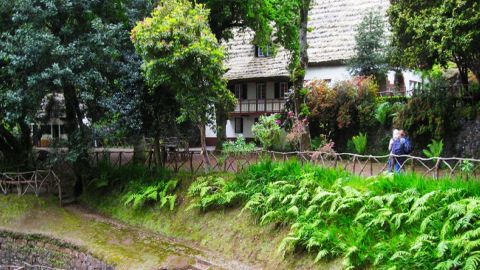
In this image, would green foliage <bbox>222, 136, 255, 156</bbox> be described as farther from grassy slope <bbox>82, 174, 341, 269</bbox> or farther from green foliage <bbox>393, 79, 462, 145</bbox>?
green foliage <bbox>393, 79, 462, 145</bbox>

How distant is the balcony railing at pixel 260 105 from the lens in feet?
109

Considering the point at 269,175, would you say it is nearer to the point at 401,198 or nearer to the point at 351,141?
the point at 401,198

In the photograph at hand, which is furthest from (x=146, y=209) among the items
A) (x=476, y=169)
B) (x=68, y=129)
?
(x=476, y=169)

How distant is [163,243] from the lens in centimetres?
1545

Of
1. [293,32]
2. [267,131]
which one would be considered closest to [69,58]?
[267,131]

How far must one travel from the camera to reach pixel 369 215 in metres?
11.4

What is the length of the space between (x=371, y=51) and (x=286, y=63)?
6.54 m

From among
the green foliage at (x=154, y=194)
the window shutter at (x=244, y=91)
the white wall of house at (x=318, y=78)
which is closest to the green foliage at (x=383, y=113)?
the white wall of house at (x=318, y=78)

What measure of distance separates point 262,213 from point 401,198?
4.22 meters

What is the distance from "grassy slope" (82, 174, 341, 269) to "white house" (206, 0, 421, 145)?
13.4 metres

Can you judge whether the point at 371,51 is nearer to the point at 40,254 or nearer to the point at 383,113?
the point at 383,113

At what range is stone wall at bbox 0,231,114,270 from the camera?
15547mm

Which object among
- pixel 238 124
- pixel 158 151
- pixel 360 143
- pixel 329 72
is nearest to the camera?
pixel 158 151

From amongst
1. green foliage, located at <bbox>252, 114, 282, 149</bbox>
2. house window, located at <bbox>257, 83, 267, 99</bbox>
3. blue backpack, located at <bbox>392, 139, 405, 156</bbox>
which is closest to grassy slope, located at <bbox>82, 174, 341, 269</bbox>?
blue backpack, located at <bbox>392, 139, 405, 156</bbox>
